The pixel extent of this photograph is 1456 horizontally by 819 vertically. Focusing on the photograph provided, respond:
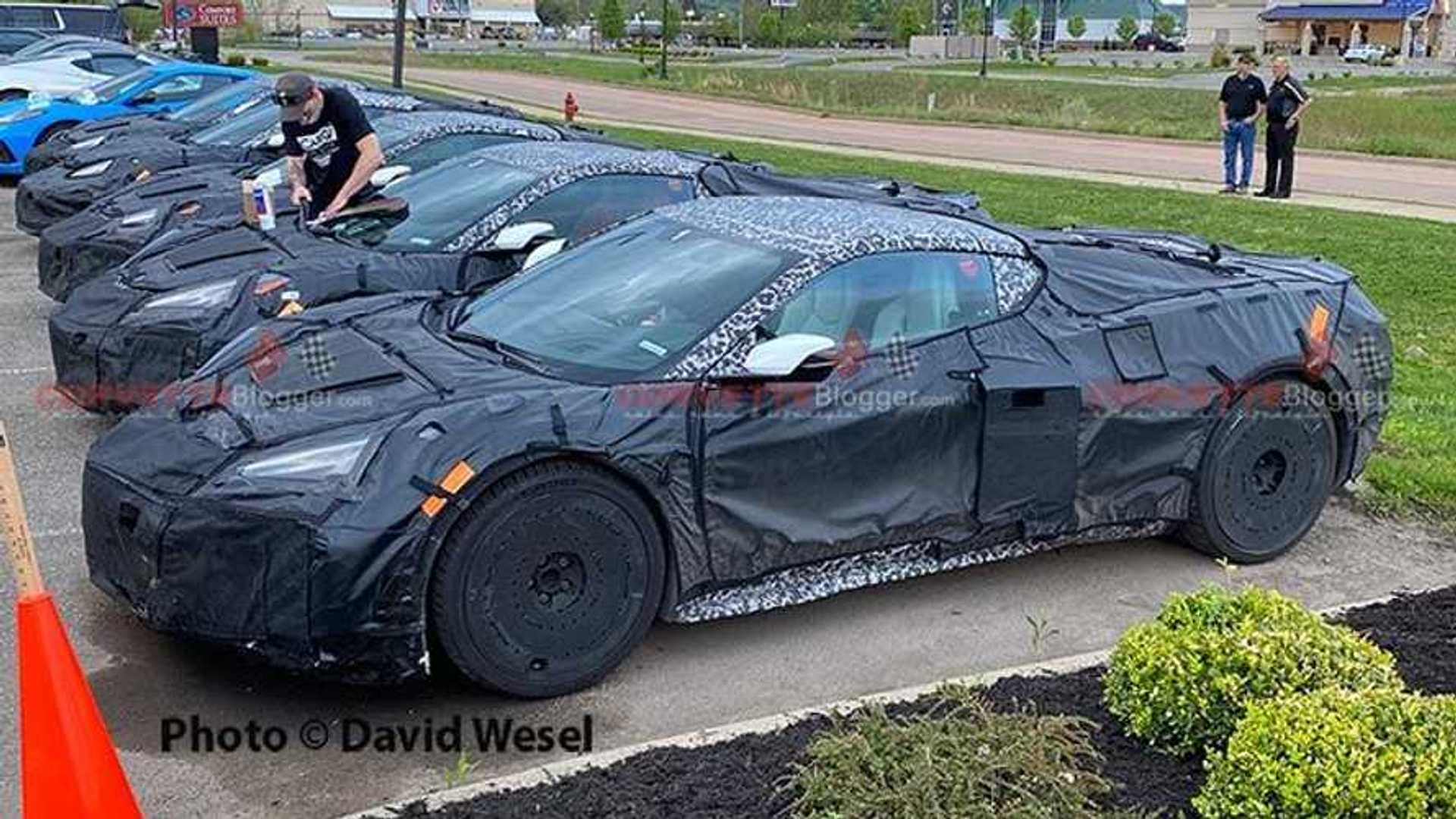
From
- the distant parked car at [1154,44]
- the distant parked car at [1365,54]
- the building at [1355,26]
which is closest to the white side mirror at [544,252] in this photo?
the distant parked car at [1365,54]

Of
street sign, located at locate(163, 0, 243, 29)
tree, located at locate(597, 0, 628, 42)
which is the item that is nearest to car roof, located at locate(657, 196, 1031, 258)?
street sign, located at locate(163, 0, 243, 29)

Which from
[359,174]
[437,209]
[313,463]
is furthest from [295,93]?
[313,463]

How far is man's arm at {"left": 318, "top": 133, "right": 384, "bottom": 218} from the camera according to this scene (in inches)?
312

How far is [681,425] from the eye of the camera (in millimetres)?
4465

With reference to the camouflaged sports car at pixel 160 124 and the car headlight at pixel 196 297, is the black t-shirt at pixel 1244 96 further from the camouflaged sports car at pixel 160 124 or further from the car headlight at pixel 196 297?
the car headlight at pixel 196 297

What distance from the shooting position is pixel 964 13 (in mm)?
125812

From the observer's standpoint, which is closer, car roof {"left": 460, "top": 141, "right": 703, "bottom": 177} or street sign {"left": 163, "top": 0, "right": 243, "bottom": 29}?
car roof {"left": 460, "top": 141, "right": 703, "bottom": 177}

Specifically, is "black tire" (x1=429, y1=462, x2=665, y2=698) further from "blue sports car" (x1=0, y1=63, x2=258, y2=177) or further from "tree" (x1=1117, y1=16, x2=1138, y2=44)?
"tree" (x1=1117, y1=16, x2=1138, y2=44)

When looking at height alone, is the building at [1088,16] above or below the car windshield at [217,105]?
above

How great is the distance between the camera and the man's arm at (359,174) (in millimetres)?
7930

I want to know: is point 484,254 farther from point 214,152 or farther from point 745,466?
point 214,152

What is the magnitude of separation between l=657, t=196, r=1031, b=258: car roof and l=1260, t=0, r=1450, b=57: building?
338ft

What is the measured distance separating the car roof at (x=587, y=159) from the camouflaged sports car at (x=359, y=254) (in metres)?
0.01

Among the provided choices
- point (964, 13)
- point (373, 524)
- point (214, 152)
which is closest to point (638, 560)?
point (373, 524)
